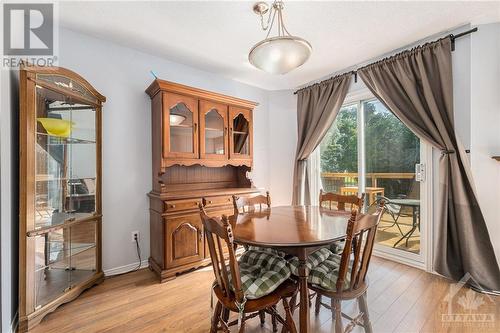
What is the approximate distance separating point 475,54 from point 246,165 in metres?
2.58

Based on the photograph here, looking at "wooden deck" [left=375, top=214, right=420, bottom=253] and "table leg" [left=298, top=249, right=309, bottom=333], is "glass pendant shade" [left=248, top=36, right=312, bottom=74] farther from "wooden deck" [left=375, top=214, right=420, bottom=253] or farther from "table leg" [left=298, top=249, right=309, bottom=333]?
"wooden deck" [left=375, top=214, right=420, bottom=253]

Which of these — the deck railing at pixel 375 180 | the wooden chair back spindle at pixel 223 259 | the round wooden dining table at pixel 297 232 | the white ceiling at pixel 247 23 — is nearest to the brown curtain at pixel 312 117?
the deck railing at pixel 375 180

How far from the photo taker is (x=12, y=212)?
1.64 m

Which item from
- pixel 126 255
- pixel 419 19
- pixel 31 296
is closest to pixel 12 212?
pixel 31 296

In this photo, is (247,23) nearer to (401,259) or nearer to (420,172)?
(420,172)

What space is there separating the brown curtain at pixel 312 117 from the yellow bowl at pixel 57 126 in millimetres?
2806

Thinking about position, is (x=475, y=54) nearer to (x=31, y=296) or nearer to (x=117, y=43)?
(x=117, y=43)

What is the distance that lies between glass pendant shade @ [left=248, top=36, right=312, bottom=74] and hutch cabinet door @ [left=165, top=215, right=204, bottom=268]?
169 centimetres

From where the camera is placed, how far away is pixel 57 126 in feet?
6.33

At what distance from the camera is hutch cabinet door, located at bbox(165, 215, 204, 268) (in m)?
2.30

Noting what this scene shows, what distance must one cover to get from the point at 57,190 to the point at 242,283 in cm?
179

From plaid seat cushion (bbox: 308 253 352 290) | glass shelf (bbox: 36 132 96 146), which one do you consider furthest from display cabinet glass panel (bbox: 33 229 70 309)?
plaid seat cushion (bbox: 308 253 352 290)

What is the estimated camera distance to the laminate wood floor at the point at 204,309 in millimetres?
1616

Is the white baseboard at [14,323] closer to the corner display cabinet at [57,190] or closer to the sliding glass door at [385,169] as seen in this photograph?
the corner display cabinet at [57,190]
